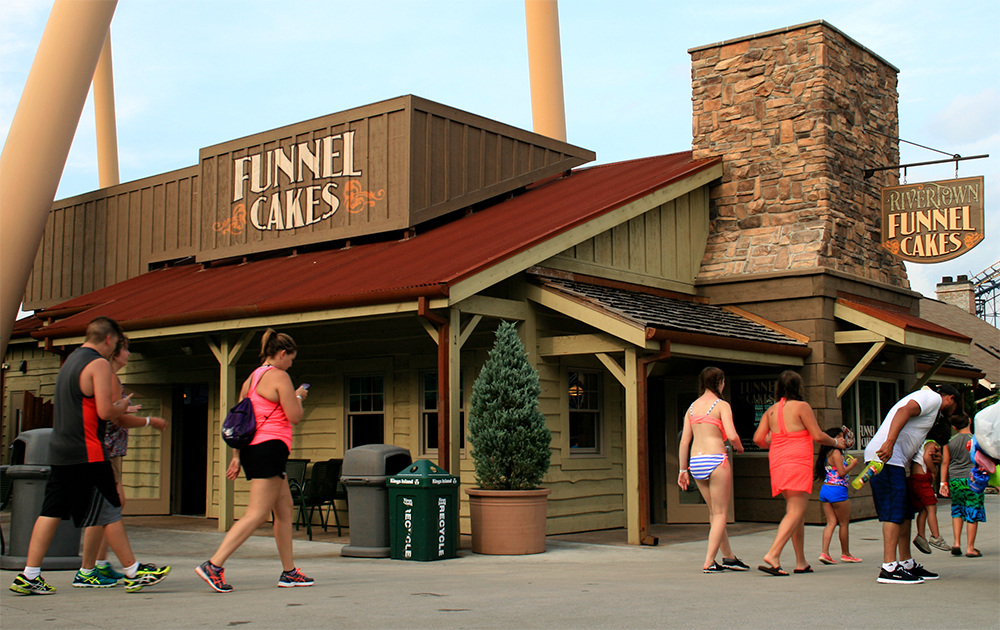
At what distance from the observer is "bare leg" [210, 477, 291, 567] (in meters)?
6.36

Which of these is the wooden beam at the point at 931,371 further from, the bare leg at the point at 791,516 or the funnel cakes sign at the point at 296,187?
the funnel cakes sign at the point at 296,187

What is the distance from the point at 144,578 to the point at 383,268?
5543 mm

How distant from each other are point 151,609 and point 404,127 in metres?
9.28

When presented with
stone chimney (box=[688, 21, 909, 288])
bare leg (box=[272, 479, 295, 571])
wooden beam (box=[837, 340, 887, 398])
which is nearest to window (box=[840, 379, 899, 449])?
wooden beam (box=[837, 340, 887, 398])

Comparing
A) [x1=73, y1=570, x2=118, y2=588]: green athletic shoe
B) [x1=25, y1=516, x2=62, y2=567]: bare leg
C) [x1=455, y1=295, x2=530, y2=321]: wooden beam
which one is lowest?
[x1=73, y1=570, x2=118, y2=588]: green athletic shoe

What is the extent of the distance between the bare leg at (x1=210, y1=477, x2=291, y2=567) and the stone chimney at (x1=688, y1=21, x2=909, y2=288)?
9.18 metres

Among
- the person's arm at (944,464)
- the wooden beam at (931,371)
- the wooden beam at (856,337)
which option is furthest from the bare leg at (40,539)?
the wooden beam at (931,371)

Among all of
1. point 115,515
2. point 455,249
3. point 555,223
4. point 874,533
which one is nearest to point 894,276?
point 874,533

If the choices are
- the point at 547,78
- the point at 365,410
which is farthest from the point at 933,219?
the point at 547,78

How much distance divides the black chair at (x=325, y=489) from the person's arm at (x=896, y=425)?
22.8 feet

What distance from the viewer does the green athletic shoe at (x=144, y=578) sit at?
6.54 meters

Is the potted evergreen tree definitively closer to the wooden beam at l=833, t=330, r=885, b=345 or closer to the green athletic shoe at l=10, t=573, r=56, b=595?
the green athletic shoe at l=10, t=573, r=56, b=595

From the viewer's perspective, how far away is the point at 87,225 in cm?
1936

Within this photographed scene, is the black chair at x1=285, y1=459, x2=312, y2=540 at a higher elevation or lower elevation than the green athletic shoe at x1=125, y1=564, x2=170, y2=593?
higher
